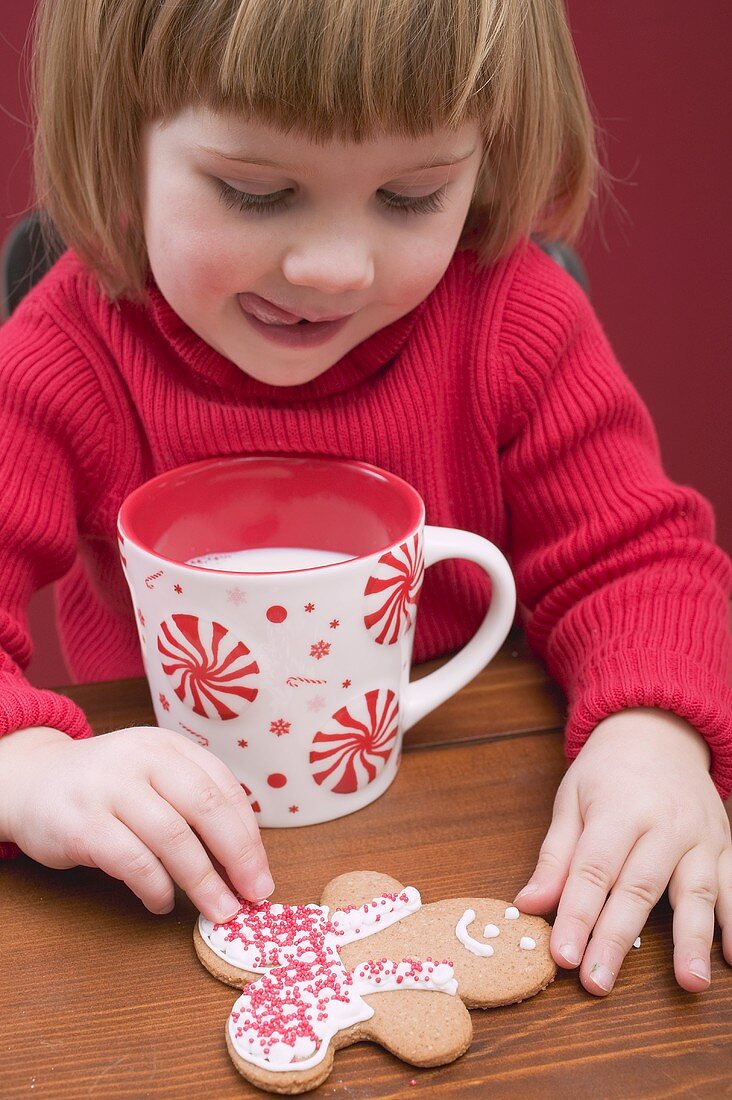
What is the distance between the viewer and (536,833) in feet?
1.96

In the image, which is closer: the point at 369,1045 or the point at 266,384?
the point at 369,1045

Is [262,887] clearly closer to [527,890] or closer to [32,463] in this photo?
[527,890]

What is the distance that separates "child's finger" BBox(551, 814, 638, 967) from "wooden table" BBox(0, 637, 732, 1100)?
16 millimetres

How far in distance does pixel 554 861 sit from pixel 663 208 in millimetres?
1173

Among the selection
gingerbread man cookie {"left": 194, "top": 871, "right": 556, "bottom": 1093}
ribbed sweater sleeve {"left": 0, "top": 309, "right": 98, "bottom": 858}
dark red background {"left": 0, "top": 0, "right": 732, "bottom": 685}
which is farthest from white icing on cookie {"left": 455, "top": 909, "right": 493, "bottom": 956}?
dark red background {"left": 0, "top": 0, "right": 732, "bottom": 685}

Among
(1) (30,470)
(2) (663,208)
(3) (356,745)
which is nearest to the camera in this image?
(3) (356,745)

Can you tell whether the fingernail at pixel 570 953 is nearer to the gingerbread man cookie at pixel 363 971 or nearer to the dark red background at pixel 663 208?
the gingerbread man cookie at pixel 363 971

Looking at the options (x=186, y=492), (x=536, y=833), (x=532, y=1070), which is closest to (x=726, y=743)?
(x=536, y=833)

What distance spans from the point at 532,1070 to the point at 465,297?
1.69 feet

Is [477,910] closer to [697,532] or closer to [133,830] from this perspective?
[133,830]

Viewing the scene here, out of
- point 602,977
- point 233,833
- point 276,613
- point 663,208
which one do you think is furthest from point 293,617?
point 663,208

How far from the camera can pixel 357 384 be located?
0.78 metres

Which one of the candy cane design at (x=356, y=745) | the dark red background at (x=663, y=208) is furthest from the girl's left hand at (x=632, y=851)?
the dark red background at (x=663, y=208)

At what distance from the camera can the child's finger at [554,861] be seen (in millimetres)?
541
